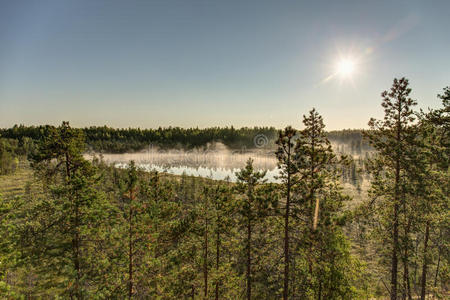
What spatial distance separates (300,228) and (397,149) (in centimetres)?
771

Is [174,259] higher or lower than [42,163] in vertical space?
lower

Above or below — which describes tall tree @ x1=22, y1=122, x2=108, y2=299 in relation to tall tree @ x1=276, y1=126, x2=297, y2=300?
below

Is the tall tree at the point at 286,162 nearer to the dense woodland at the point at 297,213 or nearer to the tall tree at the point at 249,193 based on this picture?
the dense woodland at the point at 297,213

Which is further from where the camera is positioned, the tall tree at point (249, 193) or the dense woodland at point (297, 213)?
the tall tree at point (249, 193)

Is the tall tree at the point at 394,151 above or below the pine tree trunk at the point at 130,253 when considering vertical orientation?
above

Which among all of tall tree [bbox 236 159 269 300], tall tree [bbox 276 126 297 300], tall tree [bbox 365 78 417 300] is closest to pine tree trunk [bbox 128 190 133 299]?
tall tree [bbox 236 159 269 300]

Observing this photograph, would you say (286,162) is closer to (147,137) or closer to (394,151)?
(394,151)

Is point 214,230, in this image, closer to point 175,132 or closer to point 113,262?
point 113,262

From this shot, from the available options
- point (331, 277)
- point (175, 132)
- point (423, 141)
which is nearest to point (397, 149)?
point (423, 141)

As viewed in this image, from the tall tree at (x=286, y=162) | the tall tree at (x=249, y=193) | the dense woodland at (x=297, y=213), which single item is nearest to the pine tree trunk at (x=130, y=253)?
the dense woodland at (x=297, y=213)

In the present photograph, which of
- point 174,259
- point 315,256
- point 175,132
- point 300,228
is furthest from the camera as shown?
point 175,132

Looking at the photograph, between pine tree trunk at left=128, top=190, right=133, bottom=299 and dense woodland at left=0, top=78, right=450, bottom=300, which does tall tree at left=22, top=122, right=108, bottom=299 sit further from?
pine tree trunk at left=128, top=190, right=133, bottom=299

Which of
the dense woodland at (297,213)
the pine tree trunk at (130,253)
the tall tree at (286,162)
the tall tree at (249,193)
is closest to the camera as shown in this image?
the tall tree at (286,162)

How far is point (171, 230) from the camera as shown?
76.4ft
